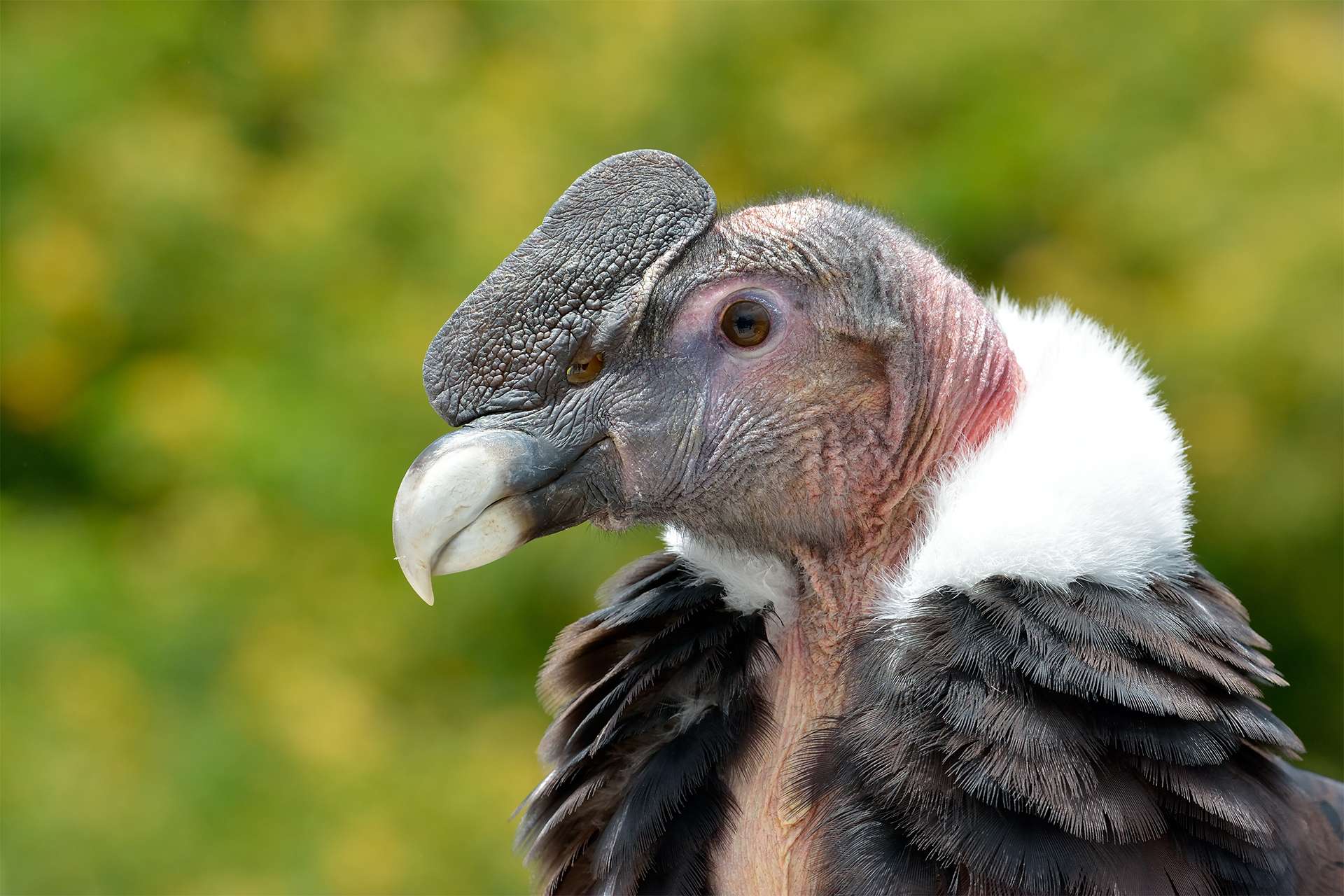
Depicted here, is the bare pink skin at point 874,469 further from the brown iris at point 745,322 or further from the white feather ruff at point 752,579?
the brown iris at point 745,322

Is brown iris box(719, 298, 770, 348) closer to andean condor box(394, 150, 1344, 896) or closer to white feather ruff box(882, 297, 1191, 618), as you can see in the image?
andean condor box(394, 150, 1344, 896)

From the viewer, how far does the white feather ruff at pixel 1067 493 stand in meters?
1.82

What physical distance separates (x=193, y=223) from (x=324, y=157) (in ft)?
1.83

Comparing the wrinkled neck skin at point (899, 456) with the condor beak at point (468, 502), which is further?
the wrinkled neck skin at point (899, 456)

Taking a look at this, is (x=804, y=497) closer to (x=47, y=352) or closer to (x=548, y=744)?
(x=548, y=744)

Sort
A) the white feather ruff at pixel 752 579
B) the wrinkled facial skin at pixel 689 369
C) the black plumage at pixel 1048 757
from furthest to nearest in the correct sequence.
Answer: the white feather ruff at pixel 752 579
the wrinkled facial skin at pixel 689 369
the black plumage at pixel 1048 757

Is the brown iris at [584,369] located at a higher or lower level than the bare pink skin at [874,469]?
higher

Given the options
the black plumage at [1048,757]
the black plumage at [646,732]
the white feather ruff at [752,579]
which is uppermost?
the white feather ruff at [752,579]

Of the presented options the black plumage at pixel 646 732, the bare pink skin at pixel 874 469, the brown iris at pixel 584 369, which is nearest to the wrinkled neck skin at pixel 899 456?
the bare pink skin at pixel 874 469

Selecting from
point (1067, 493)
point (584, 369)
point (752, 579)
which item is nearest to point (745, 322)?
point (584, 369)

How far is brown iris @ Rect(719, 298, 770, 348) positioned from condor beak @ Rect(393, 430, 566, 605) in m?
0.32

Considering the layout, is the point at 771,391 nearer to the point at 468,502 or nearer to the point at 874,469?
the point at 874,469

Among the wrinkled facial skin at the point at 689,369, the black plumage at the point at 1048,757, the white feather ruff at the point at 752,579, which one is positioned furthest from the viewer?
the white feather ruff at the point at 752,579

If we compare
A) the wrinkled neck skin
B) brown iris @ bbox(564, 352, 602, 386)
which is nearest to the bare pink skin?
the wrinkled neck skin
